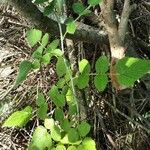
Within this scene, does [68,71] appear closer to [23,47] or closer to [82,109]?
[82,109]

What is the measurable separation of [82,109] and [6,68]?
1.48ft

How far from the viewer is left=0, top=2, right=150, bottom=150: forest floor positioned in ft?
4.44

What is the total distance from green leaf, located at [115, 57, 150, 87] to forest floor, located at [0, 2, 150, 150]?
467mm

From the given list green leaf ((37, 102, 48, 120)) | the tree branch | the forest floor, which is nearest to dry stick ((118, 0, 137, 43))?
the tree branch

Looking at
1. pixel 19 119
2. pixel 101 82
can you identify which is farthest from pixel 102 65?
pixel 19 119

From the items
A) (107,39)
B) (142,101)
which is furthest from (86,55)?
(142,101)

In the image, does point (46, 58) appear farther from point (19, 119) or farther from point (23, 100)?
point (23, 100)

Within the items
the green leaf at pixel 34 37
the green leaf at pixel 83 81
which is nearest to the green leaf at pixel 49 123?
the green leaf at pixel 83 81

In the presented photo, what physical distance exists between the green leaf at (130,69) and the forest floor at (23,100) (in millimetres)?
467

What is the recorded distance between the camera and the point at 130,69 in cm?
89

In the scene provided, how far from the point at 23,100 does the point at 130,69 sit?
69 cm

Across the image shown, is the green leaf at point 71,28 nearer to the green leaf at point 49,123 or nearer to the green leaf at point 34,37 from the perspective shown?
the green leaf at point 34,37

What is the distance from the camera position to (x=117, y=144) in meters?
1.34

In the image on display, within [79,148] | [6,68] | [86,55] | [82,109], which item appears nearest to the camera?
[79,148]
